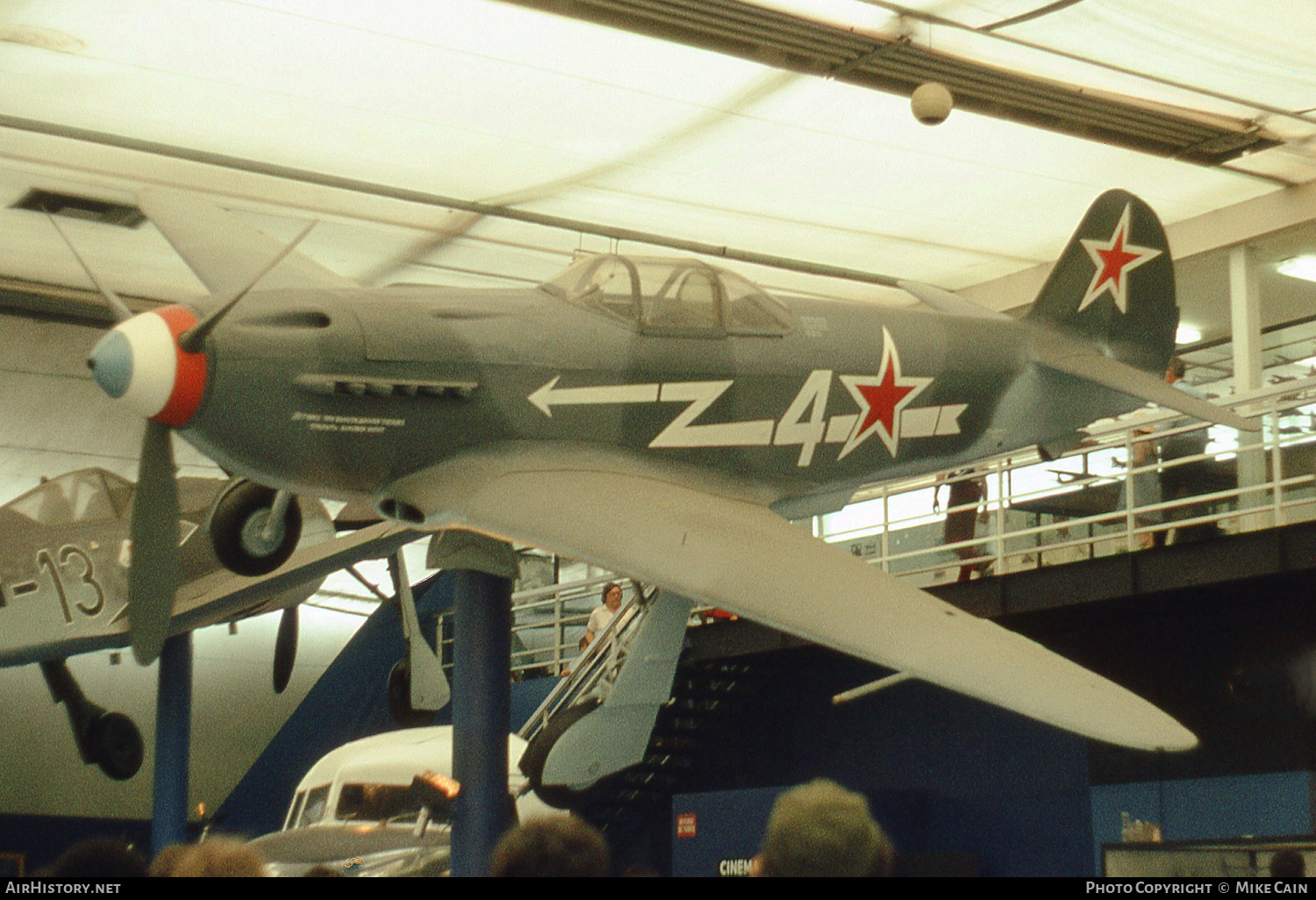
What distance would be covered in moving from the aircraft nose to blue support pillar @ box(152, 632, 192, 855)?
20.8ft

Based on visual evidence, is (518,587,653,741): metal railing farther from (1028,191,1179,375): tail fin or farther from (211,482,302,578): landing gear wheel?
(211,482,302,578): landing gear wheel

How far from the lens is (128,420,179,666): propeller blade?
4793mm

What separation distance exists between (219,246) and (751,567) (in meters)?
3.45

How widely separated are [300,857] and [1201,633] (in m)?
6.62

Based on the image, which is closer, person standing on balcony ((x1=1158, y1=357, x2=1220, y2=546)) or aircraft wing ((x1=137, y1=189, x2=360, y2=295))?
aircraft wing ((x1=137, y1=189, x2=360, y2=295))

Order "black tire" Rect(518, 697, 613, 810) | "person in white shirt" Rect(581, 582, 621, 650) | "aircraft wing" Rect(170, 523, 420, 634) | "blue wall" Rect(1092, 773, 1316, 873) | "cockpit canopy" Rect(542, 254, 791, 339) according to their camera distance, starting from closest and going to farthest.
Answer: "cockpit canopy" Rect(542, 254, 791, 339)
"black tire" Rect(518, 697, 613, 810)
"blue wall" Rect(1092, 773, 1316, 873)
"aircraft wing" Rect(170, 523, 420, 634)
"person in white shirt" Rect(581, 582, 621, 650)

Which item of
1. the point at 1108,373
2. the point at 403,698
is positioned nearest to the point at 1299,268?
the point at 1108,373

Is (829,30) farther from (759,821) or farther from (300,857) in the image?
(300,857)

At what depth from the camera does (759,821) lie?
28.0 feet

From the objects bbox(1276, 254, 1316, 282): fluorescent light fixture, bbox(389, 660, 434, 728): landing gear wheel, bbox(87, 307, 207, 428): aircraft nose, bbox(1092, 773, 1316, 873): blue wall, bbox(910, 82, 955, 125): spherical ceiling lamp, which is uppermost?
bbox(1276, 254, 1316, 282): fluorescent light fixture

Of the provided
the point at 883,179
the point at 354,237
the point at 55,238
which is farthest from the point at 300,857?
the point at 883,179

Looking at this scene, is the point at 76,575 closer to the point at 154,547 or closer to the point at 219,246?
the point at 219,246

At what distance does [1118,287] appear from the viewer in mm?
7117

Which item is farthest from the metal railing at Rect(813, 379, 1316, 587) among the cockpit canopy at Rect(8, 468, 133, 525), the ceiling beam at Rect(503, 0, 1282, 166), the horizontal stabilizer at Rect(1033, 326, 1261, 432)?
the cockpit canopy at Rect(8, 468, 133, 525)
